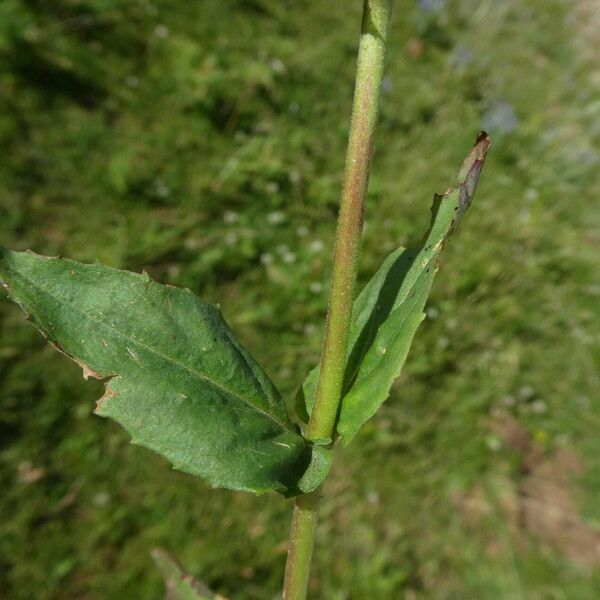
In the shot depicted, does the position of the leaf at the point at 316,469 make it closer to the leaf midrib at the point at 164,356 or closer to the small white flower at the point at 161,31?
the leaf midrib at the point at 164,356

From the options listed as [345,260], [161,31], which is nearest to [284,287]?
[161,31]

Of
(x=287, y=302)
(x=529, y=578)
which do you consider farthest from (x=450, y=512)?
(x=287, y=302)

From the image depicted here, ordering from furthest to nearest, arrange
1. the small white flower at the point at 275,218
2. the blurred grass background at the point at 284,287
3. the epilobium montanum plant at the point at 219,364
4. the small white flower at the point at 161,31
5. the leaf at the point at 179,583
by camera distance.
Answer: the small white flower at the point at 161,31 → the small white flower at the point at 275,218 → the blurred grass background at the point at 284,287 → the leaf at the point at 179,583 → the epilobium montanum plant at the point at 219,364

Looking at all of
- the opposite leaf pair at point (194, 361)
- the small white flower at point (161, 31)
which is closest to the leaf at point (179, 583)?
the opposite leaf pair at point (194, 361)

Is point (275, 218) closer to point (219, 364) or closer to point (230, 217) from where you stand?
point (230, 217)

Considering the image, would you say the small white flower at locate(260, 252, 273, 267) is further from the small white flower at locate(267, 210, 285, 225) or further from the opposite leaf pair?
the opposite leaf pair

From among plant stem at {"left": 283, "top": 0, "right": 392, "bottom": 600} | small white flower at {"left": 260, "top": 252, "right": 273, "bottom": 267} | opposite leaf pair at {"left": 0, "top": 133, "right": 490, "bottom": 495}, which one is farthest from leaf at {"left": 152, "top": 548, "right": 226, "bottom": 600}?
small white flower at {"left": 260, "top": 252, "right": 273, "bottom": 267}
